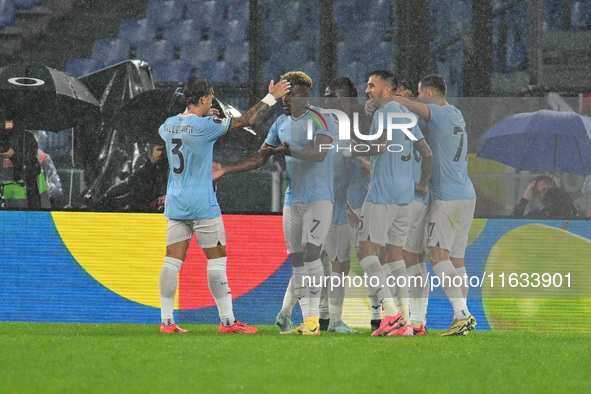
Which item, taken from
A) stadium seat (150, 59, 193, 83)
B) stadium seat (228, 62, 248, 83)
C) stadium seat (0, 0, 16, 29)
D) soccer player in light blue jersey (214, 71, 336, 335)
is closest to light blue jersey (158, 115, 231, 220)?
soccer player in light blue jersey (214, 71, 336, 335)

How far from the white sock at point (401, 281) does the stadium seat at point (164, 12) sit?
4964mm

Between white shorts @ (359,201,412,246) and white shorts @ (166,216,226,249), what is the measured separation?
105cm

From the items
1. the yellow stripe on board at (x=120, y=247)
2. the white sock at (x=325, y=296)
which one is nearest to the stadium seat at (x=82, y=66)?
the yellow stripe on board at (x=120, y=247)

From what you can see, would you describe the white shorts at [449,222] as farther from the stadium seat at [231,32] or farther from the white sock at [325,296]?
the stadium seat at [231,32]

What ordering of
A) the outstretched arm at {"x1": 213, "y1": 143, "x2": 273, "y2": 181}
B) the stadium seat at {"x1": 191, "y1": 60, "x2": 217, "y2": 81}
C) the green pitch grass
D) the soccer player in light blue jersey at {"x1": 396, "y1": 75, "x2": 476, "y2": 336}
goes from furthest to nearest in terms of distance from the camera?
the stadium seat at {"x1": 191, "y1": 60, "x2": 217, "y2": 81}, the soccer player in light blue jersey at {"x1": 396, "y1": 75, "x2": 476, "y2": 336}, the outstretched arm at {"x1": 213, "y1": 143, "x2": 273, "y2": 181}, the green pitch grass

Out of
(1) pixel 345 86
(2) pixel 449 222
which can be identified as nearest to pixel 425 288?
(2) pixel 449 222

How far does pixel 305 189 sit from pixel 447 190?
1052 mm

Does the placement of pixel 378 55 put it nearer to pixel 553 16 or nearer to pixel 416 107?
pixel 553 16

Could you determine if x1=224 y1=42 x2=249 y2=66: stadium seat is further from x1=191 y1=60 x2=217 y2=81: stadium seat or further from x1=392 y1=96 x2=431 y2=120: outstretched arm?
x1=392 y1=96 x2=431 y2=120: outstretched arm

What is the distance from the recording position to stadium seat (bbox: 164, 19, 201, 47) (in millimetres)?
9414

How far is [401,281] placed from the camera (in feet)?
18.9

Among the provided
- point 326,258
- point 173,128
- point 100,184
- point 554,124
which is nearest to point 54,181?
point 100,184

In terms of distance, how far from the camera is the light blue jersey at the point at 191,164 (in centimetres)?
541

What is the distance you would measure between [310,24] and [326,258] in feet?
11.3
